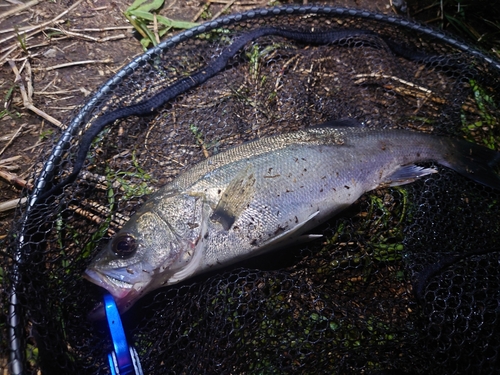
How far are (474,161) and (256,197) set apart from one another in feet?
5.61

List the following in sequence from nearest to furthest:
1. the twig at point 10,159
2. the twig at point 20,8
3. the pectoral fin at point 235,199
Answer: the pectoral fin at point 235,199 < the twig at point 10,159 < the twig at point 20,8

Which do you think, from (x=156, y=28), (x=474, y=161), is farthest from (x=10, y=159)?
(x=474, y=161)

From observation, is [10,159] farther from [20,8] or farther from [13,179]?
[20,8]

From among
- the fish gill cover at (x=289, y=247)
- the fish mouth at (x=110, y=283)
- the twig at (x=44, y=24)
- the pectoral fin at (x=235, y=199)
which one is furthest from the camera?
the twig at (x=44, y=24)

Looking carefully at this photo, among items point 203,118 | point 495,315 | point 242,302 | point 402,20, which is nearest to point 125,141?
point 203,118

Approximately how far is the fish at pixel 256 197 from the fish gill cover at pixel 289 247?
16 centimetres

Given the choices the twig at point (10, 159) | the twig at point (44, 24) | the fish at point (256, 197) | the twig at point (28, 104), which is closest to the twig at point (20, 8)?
the twig at point (44, 24)

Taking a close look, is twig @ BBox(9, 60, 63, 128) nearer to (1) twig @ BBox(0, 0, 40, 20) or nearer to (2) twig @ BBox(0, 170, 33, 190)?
(2) twig @ BBox(0, 170, 33, 190)

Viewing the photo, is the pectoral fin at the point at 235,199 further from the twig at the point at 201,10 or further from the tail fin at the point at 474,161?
the twig at the point at 201,10

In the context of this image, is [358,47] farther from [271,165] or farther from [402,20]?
[271,165]

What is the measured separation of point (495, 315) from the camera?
2.38 metres

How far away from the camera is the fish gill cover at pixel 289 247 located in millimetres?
2361

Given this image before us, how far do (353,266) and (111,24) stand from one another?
3.48 m

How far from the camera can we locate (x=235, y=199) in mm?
2535
